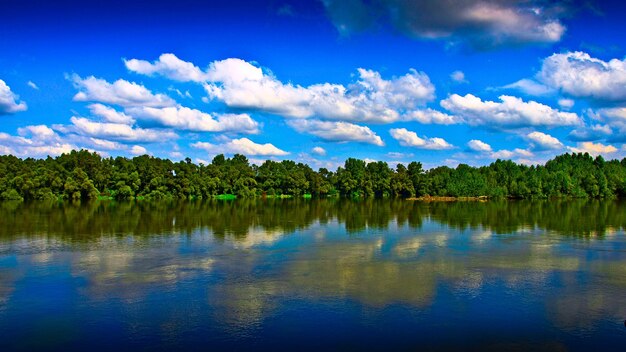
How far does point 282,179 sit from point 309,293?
118m

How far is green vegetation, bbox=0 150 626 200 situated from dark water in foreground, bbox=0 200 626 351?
69.2m

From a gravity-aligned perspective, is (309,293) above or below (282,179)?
below

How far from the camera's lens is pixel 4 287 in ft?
68.5

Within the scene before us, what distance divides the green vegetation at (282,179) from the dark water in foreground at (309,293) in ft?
227

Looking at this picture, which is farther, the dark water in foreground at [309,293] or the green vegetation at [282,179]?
the green vegetation at [282,179]

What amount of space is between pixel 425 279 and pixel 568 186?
132 meters

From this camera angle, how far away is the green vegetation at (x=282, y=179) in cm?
10119

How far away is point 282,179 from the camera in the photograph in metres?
138

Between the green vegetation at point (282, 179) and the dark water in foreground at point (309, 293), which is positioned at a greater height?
the green vegetation at point (282, 179)

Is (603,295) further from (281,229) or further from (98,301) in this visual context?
(281,229)

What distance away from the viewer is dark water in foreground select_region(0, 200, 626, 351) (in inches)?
603

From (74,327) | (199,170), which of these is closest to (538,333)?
(74,327)

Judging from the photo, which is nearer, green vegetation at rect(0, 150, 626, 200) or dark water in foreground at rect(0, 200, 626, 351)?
dark water in foreground at rect(0, 200, 626, 351)

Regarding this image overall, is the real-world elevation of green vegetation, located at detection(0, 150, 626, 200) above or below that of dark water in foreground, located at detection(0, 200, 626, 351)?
above
